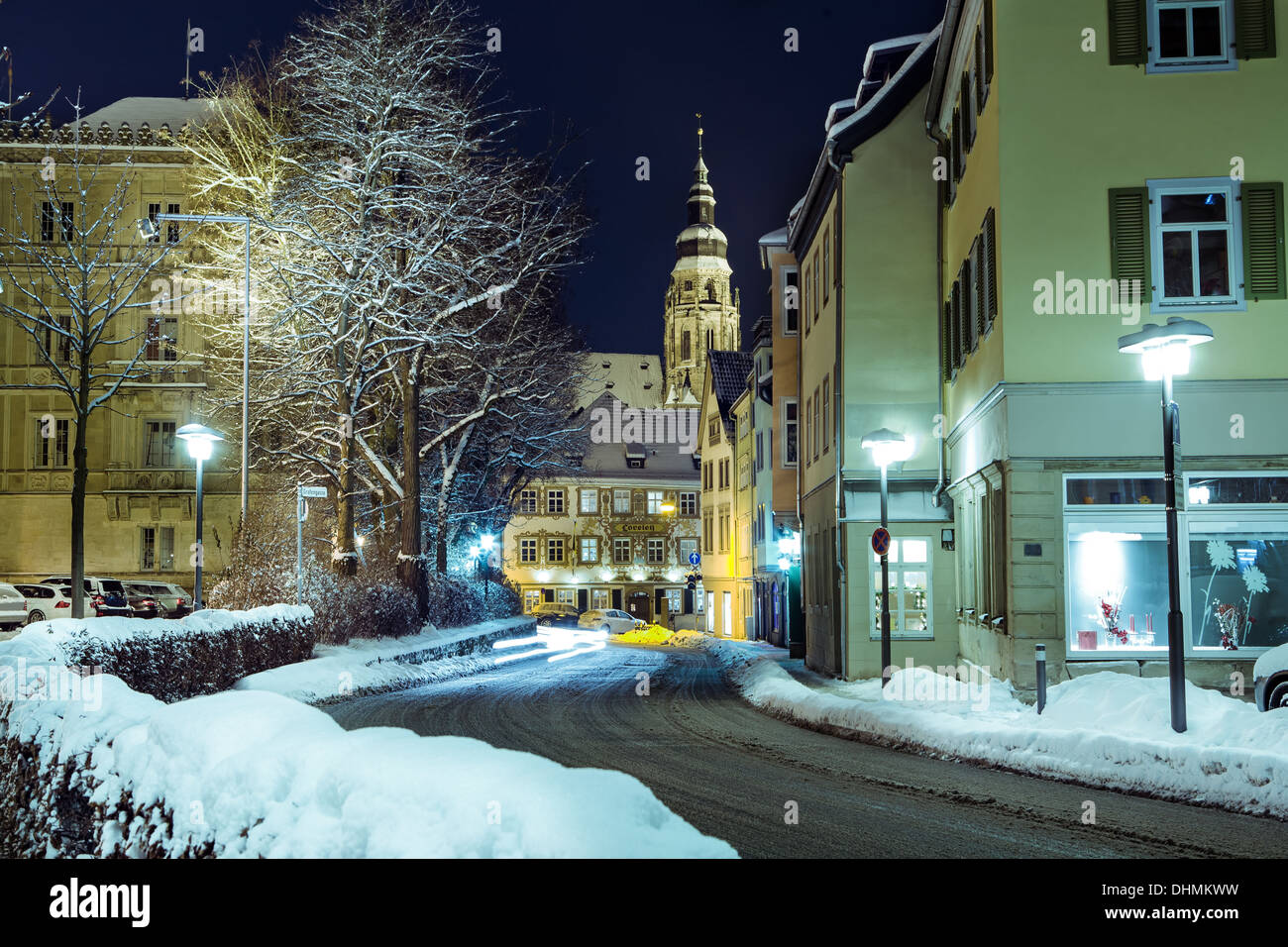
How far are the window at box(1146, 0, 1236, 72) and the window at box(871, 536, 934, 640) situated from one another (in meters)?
10.5

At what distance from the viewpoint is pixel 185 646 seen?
1931cm

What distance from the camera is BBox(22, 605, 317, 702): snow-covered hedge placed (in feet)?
54.0

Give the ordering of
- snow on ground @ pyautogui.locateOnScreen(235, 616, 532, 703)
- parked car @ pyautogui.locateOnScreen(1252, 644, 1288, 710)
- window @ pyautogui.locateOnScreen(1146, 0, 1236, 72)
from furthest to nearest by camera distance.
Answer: snow on ground @ pyautogui.locateOnScreen(235, 616, 532, 703)
window @ pyautogui.locateOnScreen(1146, 0, 1236, 72)
parked car @ pyautogui.locateOnScreen(1252, 644, 1288, 710)

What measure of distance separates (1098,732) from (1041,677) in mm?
2480

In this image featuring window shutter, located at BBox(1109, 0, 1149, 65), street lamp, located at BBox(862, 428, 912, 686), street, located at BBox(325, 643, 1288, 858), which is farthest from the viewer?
street lamp, located at BBox(862, 428, 912, 686)

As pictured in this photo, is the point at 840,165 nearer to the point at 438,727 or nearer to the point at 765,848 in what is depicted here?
the point at 438,727

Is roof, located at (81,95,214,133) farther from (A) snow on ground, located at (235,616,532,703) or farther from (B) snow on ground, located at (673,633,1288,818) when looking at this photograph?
(B) snow on ground, located at (673,633,1288,818)

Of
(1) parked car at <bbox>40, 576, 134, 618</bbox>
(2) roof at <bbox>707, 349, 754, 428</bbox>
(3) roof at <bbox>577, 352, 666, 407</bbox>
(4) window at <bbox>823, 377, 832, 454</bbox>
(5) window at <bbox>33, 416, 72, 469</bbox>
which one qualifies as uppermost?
(3) roof at <bbox>577, 352, 666, 407</bbox>

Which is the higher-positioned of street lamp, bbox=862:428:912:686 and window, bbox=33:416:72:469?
window, bbox=33:416:72:469

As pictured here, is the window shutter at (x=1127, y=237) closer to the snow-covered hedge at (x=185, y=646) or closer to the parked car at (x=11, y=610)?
the snow-covered hedge at (x=185, y=646)

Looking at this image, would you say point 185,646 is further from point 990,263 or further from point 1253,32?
point 1253,32

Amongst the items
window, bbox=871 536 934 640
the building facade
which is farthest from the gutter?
the building facade

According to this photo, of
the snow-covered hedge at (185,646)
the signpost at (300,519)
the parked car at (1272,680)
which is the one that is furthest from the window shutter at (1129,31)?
the snow-covered hedge at (185,646)
